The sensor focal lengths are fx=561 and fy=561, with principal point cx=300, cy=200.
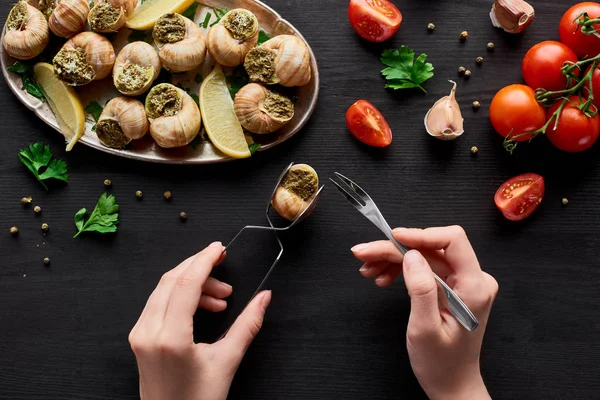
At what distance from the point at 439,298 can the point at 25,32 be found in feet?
4.51

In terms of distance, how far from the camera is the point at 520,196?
5.45ft

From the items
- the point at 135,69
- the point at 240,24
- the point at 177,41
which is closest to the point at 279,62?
the point at 240,24

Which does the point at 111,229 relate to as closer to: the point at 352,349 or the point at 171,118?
the point at 171,118

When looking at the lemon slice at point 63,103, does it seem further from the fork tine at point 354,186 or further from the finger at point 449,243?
the finger at point 449,243

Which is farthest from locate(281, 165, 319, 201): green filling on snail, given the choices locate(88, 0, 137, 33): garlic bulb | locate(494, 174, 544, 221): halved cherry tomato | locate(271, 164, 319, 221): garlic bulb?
locate(88, 0, 137, 33): garlic bulb

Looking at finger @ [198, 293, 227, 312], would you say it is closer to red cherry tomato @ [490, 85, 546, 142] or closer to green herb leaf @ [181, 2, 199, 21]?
green herb leaf @ [181, 2, 199, 21]

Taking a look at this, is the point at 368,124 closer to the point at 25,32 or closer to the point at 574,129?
the point at 574,129

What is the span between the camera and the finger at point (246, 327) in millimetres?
1516

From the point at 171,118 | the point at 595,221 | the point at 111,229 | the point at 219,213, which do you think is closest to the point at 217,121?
the point at 171,118

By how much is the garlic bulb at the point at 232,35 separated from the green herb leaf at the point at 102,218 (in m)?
0.55

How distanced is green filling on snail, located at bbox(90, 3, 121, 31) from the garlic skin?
112 cm

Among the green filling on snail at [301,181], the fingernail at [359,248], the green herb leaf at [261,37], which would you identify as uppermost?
the green herb leaf at [261,37]

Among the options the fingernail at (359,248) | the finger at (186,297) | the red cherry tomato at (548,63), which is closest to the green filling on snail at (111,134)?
the finger at (186,297)

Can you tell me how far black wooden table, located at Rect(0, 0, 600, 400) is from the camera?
170 centimetres
